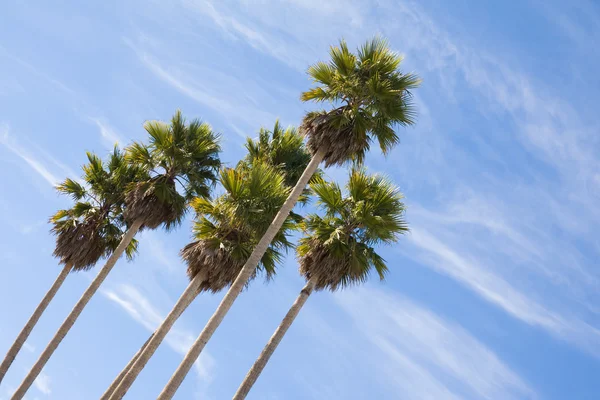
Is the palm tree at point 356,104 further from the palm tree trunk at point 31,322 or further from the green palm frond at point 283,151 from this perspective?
the palm tree trunk at point 31,322

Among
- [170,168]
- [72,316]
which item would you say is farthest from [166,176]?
[72,316]

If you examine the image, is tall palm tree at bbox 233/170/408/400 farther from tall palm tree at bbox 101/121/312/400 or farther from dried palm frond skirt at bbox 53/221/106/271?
dried palm frond skirt at bbox 53/221/106/271

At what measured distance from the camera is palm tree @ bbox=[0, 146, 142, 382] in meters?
23.5

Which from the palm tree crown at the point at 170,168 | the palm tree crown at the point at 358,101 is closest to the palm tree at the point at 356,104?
the palm tree crown at the point at 358,101

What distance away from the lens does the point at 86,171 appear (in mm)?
24562

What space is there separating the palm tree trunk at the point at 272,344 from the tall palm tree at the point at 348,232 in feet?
0.10

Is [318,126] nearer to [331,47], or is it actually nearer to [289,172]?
[331,47]

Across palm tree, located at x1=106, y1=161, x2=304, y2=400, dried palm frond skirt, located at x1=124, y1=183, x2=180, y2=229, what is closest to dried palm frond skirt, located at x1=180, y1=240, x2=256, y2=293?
palm tree, located at x1=106, y1=161, x2=304, y2=400

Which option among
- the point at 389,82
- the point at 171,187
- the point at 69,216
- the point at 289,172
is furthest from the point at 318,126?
the point at 69,216

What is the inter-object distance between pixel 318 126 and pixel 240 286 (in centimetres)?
535

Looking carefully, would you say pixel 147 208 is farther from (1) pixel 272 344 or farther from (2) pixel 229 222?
(1) pixel 272 344

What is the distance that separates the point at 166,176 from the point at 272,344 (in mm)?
8211

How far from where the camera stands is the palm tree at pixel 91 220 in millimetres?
23453

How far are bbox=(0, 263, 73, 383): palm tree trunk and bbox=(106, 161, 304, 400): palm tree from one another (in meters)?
5.45
